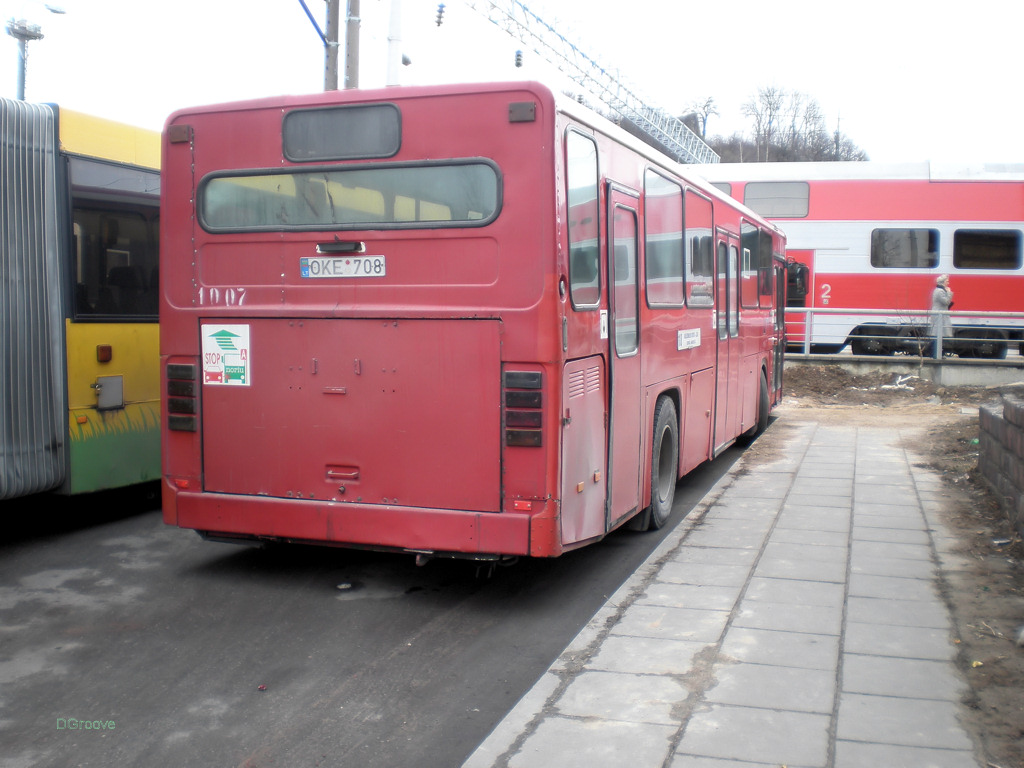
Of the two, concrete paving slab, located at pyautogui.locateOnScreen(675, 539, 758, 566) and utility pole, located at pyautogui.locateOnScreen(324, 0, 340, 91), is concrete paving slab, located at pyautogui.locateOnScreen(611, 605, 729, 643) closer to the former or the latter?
concrete paving slab, located at pyautogui.locateOnScreen(675, 539, 758, 566)

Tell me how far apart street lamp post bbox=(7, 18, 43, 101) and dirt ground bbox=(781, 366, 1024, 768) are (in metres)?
20.1

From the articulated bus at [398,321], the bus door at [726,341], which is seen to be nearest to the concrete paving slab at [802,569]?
the articulated bus at [398,321]

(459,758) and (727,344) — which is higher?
(727,344)

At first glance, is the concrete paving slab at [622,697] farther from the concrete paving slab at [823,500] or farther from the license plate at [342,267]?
the concrete paving slab at [823,500]

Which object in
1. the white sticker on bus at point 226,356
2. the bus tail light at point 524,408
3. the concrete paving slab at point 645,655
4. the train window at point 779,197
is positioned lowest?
the concrete paving slab at point 645,655

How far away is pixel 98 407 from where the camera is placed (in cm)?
723

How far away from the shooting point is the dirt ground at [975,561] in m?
3.94

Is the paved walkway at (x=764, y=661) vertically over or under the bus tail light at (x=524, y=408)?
under

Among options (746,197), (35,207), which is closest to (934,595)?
(35,207)

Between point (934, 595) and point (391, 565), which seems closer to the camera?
point (934, 595)

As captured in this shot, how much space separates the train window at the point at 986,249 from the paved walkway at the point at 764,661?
1306 cm

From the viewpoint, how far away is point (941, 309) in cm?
1817

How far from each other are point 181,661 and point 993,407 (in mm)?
7820

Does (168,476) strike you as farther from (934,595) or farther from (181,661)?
(934,595)
